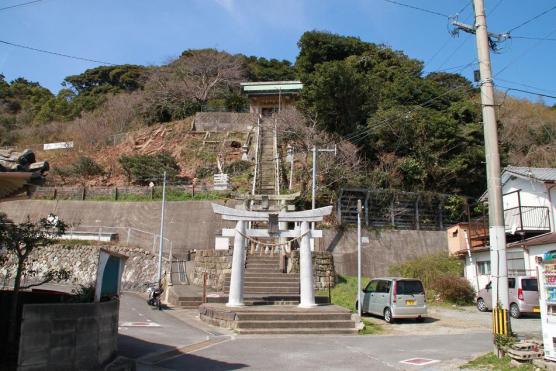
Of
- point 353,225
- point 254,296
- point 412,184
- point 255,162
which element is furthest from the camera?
point 255,162

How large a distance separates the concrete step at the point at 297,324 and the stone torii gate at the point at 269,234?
1.45m

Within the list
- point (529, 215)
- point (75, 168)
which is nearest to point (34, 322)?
point (529, 215)

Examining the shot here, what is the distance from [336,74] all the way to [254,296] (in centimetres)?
1683

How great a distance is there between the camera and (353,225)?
25000 millimetres

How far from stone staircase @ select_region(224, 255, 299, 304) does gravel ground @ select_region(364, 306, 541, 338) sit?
3.34 metres

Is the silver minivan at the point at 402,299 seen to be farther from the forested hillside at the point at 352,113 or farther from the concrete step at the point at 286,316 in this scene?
the forested hillside at the point at 352,113

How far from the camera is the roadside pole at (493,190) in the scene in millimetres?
8938

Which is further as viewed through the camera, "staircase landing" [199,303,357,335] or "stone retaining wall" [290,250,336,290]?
"stone retaining wall" [290,250,336,290]

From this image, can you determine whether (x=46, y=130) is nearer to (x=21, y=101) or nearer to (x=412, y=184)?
(x=21, y=101)

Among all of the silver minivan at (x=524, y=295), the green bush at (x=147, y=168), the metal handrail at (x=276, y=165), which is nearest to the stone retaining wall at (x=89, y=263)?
the green bush at (x=147, y=168)

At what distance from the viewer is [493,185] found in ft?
31.2

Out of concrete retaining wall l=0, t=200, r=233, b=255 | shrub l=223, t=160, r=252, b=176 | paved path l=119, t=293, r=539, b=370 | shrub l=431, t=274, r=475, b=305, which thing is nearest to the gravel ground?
paved path l=119, t=293, r=539, b=370

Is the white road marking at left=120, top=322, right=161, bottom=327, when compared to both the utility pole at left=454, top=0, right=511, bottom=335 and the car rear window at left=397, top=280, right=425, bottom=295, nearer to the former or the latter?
the car rear window at left=397, top=280, right=425, bottom=295

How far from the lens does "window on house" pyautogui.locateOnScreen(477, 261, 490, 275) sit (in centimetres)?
2180
